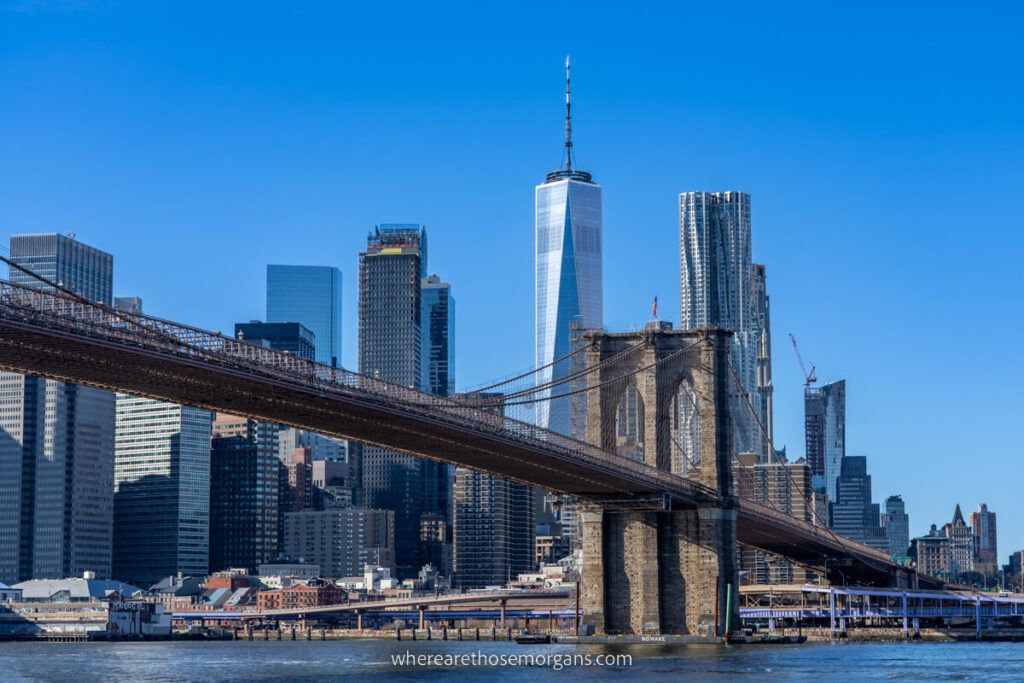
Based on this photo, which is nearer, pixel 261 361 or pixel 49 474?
pixel 261 361

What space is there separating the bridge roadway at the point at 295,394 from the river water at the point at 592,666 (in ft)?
24.0

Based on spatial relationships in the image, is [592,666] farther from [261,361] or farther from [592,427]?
[592,427]

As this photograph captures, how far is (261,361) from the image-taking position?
53.2 meters

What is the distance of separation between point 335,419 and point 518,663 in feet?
47.2

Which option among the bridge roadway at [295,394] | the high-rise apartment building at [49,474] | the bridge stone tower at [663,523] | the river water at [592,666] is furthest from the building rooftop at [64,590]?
the bridge roadway at [295,394]

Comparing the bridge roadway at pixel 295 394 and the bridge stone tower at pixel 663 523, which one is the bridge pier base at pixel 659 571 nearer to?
the bridge stone tower at pixel 663 523

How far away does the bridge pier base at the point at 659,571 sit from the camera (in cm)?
7819

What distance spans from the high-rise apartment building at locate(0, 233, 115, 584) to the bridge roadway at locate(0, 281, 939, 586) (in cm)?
12101

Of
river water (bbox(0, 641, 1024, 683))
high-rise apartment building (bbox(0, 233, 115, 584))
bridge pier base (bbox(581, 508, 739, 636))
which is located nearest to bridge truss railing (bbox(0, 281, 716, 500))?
bridge pier base (bbox(581, 508, 739, 636))

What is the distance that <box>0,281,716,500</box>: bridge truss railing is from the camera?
45.4m

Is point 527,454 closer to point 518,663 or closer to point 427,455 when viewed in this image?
point 427,455

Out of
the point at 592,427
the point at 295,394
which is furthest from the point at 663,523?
the point at 295,394

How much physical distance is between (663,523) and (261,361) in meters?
31.3

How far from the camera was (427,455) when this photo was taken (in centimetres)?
6812
